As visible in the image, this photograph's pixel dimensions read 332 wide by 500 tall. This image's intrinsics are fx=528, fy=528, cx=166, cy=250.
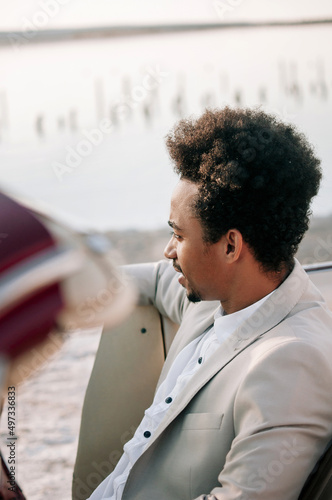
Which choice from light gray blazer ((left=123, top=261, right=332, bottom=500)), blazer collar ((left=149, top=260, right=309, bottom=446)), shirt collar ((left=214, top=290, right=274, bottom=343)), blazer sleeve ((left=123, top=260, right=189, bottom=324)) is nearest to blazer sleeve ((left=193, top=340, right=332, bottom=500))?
light gray blazer ((left=123, top=261, right=332, bottom=500))

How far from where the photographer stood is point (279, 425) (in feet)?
3.40

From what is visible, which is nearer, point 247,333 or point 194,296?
point 247,333

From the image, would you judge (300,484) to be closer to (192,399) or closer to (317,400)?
(317,400)

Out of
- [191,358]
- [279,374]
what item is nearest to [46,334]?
[279,374]

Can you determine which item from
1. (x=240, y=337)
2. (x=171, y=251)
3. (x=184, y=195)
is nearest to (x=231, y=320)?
(x=240, y=337)

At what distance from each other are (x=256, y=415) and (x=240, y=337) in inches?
10.0

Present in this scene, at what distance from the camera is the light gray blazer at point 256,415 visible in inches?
40.6

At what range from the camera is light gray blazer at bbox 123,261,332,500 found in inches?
40.6

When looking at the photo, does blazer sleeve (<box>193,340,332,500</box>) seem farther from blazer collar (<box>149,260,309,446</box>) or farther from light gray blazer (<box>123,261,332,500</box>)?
blazer collar (<box>149,260,309,446</box>)

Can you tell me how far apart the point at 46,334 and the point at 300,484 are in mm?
606

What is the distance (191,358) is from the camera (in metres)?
1.52

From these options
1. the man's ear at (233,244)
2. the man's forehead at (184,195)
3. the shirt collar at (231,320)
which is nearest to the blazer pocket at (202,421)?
the shirt collar at (231,320)

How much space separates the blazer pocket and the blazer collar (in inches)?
1.2

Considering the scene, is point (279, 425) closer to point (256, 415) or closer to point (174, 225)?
point (256, 415)
